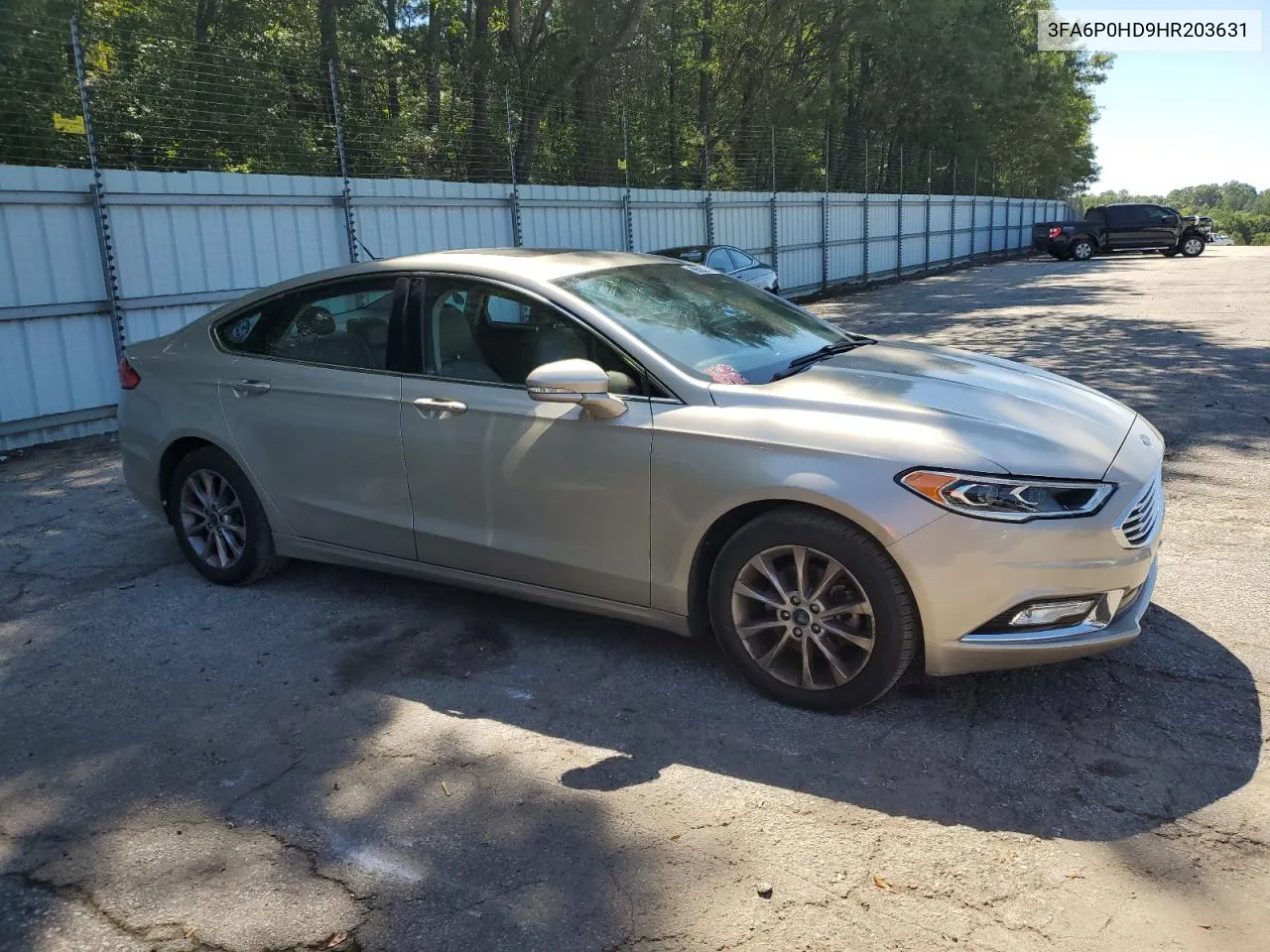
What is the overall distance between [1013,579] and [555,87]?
23.2m

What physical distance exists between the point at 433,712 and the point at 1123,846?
7.47 feet

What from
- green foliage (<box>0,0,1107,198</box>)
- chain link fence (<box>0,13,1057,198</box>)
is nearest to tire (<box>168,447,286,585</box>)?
chain link fence (<box>0,13,1057,198</box>)

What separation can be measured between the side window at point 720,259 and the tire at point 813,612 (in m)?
11.6

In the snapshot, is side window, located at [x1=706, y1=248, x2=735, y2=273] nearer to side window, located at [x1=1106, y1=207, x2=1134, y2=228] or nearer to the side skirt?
the side skirt

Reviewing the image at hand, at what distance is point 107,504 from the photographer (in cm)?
685

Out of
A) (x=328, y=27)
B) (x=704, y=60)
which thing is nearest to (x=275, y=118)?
(x=328, y=27)

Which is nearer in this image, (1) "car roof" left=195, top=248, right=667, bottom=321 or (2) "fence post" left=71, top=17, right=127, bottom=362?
(1) "car roof" left=195, top=248, right=667, bottom=321

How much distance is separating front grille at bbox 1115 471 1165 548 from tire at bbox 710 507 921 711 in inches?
28.6

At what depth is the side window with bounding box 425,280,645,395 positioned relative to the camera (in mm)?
3977

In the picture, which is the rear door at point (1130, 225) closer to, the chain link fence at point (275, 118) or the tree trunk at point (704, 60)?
the tree trunk at point (704, 60)

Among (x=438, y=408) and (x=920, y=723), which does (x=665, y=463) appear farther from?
(x=920, y=723)

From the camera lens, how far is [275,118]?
38.7ft

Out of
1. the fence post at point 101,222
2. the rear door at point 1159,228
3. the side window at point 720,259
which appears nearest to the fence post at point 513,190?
the side window at point 720,259

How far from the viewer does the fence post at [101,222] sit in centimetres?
891
